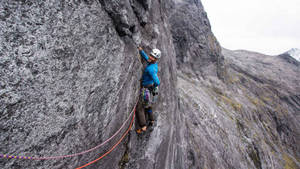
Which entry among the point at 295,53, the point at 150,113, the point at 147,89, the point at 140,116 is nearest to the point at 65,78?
the point at 147,89

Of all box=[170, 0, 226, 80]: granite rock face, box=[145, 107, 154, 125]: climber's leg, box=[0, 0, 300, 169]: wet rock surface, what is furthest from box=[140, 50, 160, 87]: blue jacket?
box=[170, 0, 226, 80]: granite rock face

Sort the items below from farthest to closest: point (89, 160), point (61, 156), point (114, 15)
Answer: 1. point (114, 15)
2. point (89, 160)
3. point (61, 156)

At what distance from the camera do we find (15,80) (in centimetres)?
326

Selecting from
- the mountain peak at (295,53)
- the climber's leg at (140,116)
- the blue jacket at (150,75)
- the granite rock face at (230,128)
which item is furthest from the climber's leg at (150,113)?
the mountain peak at (295,53)

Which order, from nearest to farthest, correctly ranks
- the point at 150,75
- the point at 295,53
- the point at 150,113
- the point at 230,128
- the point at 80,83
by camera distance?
the point at 80,83, the point at 150,75, the point at 150,113, the point at 230,128, the point at 295,53

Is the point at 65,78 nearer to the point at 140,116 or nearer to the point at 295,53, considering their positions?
the point at 140,116

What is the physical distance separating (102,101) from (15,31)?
3101 millimetres

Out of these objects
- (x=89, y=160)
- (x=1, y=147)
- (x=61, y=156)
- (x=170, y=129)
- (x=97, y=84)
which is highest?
(x=97, y=84)

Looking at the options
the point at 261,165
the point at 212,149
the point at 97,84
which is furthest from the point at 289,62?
the point at 97,84

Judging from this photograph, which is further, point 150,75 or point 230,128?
point 230,128

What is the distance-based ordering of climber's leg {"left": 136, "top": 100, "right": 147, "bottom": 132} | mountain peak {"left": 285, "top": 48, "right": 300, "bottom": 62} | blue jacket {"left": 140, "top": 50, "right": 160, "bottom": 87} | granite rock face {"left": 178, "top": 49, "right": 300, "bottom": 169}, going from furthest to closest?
mountain peak {"left": 285, "top": 48, "right": 300, "bottom": 62} < granite rock face {"left": 178, "top": 49, "right": 300, "bottom": 169} < climber's leg {"left": 136, "top": 100, "right": 147, "bottom": 132} < blue jacket {"left": 140, "top": 50, "right": 160, "bottom": 87}

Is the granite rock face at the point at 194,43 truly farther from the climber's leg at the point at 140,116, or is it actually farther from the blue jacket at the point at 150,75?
the climber's leg at the point at 140,116

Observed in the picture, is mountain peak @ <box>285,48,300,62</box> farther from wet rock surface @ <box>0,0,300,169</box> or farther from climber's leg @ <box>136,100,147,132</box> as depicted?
climber's leg @ <box>136,100,147,132</box>

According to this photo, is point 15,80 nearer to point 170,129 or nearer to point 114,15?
point 114,15
